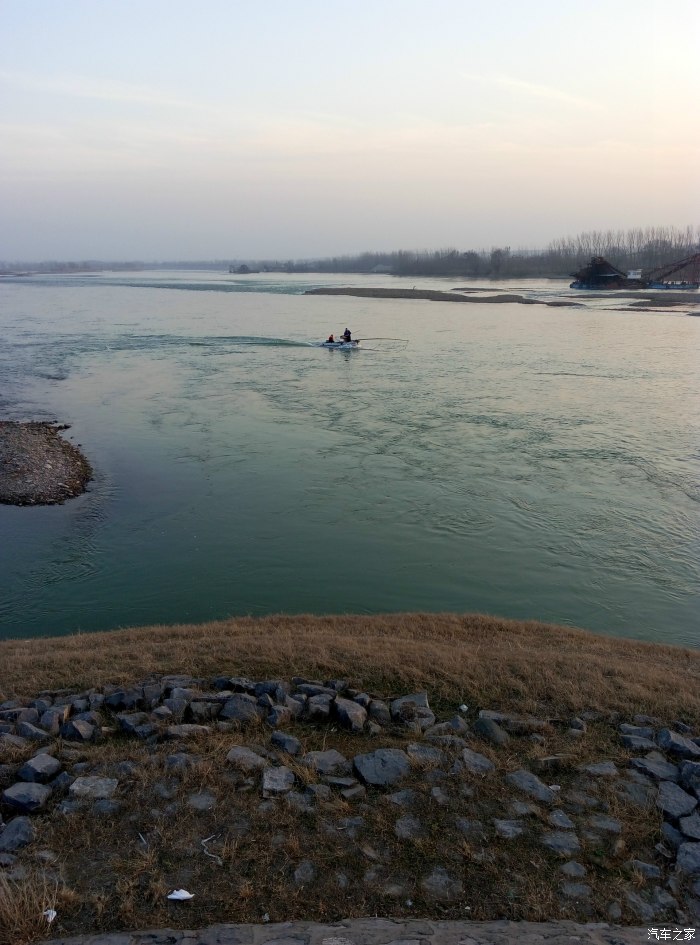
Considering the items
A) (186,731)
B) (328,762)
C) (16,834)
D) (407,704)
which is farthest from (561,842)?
(16,834)

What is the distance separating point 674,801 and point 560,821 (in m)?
1.06

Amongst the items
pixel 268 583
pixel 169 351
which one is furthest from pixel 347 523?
pixel 169 351

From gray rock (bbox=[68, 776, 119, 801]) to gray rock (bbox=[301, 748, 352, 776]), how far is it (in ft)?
5.32

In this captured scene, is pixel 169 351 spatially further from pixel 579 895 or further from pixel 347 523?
pixel 579 895

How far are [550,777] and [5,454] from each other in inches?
702

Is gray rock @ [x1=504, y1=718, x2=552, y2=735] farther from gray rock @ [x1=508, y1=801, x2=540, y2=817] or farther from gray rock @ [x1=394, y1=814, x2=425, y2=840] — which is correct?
gray rock @ [x1=394, y1=814, x2=425, y2=840]

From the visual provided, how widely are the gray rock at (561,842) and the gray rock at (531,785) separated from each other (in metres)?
0.35

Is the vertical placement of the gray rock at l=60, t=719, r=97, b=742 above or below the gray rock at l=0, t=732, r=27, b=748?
below

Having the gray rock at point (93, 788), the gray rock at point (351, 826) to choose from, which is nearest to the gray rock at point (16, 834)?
the gray rock at point (93, 788)

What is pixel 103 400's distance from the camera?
91.7 feet

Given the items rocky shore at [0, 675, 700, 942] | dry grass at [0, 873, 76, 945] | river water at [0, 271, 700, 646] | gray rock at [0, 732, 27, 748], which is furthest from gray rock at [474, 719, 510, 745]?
river water at [0, 271, 700, 646]

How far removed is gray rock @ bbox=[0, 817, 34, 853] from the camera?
4.75 metres

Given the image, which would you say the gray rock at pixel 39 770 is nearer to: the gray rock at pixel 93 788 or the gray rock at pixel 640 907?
the gray rock at pixel 93 788

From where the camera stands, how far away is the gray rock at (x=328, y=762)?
5691mm
